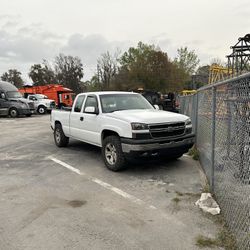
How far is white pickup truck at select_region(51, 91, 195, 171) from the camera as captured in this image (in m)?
6.29

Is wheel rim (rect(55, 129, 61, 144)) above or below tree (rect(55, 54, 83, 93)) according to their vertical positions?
below

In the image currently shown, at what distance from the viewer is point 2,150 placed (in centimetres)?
966

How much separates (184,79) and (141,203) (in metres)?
41.5

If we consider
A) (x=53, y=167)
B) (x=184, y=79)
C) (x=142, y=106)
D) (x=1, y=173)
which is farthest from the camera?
(x=184, y=79)

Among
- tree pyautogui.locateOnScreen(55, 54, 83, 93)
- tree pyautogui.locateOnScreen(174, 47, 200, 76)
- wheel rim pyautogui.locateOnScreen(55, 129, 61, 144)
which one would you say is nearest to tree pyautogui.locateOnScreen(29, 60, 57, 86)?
tree pyautogui.locateOnScreen(55, 54, 83, 93)

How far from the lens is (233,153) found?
3.98 m

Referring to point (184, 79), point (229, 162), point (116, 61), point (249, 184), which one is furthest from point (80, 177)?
point (116, 61)

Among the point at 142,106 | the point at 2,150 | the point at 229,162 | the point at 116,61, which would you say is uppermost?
the point at 116,61

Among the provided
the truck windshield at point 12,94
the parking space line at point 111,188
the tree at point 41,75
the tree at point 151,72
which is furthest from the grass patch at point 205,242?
the tree at point 41,75

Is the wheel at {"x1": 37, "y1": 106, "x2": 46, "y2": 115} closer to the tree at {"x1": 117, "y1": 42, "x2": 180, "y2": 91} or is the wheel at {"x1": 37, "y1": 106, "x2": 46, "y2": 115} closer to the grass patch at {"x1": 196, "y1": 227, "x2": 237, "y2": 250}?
the tree at {"x1": 117, "y1": 42, "x2": 180, "y2": 91}

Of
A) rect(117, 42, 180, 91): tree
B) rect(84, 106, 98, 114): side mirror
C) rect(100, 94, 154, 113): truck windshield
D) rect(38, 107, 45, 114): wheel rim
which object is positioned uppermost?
rect(117, 42, 180, 91): tree

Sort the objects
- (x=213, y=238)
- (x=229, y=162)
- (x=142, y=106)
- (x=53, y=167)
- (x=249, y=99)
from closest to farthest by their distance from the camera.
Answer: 1. (x=249, y=99)
2. (x=213, y=238)
3. (x=229, y=162)
4. (x=53, y=167)
5. (x=142, y=106)

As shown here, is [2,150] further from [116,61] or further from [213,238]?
[116,61]

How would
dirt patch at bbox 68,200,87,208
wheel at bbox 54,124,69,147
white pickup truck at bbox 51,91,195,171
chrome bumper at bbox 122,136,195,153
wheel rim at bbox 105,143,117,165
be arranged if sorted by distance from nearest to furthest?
dirt patch at bbox 68,200,87,208 → chrome bumper at bbox 122,136,195,153 → white pickup truck at bbox 51,91,195,171 → wheel rim at bbox 105,143,117,165 → wheel at bbox 54,124,69,147
